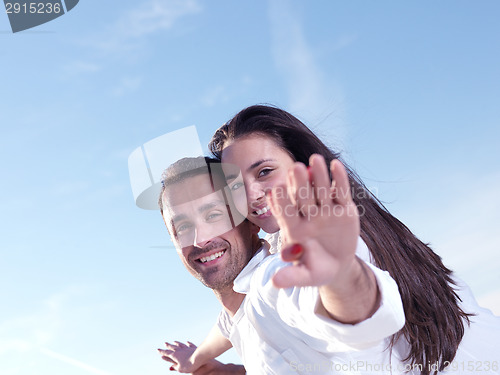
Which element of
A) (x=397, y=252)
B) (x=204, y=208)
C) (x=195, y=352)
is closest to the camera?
(x=397, y=252)

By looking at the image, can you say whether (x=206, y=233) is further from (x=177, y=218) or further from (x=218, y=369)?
(x=218, y=369)

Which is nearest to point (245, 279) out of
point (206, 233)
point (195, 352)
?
point (206, 233)

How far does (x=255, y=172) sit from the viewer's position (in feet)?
12.6

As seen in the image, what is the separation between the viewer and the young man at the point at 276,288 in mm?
1788

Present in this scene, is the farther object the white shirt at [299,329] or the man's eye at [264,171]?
the man's eye at [264,171]

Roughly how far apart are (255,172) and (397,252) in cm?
113

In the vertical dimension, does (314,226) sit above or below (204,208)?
above

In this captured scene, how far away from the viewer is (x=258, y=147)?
12.9ft

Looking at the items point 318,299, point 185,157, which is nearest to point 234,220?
point 185,157

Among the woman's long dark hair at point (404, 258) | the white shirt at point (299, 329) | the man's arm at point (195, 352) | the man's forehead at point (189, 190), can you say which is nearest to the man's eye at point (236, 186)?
the man's forehead at point (189, 190)

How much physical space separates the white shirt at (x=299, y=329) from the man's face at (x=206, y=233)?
0.30 meters

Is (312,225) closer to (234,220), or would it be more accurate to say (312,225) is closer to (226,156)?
(234,220)

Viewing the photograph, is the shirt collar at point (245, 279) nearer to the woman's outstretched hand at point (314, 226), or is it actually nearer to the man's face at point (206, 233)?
the man's face at point (206, 233)

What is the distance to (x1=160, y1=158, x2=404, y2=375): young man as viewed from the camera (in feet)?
5.87
